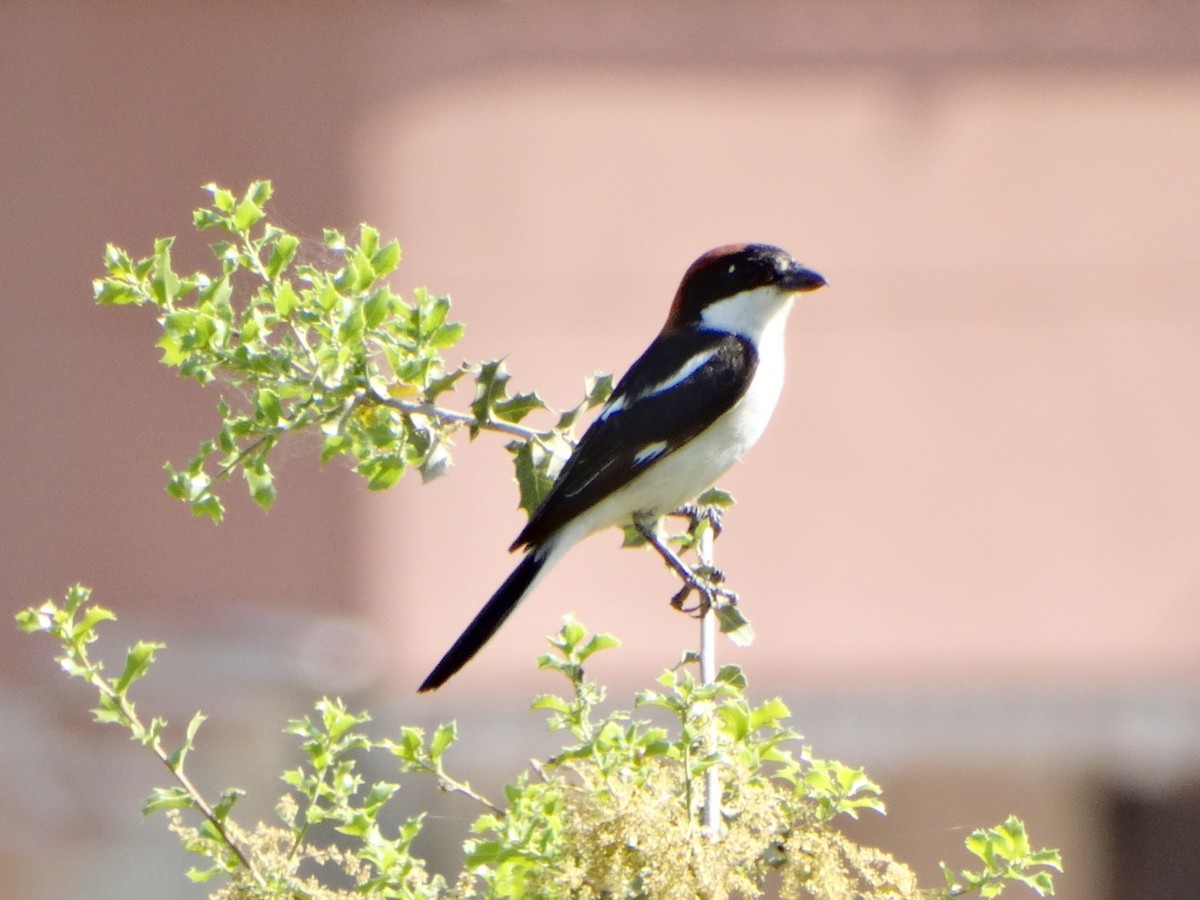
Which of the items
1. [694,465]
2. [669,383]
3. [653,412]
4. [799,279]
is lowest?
[694,465]

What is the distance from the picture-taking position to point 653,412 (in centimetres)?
339

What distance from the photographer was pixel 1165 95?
27.9 feet

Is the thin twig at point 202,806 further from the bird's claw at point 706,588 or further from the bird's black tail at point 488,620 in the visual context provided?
the bird's claw at point 706,588

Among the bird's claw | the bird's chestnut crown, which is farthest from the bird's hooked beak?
the bird's claw

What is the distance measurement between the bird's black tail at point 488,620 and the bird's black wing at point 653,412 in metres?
0.11

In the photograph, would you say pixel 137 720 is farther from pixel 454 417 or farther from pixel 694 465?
pixel 694 465

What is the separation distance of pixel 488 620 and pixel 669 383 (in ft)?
2.76

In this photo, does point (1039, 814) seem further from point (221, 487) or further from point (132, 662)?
point (132, 662)

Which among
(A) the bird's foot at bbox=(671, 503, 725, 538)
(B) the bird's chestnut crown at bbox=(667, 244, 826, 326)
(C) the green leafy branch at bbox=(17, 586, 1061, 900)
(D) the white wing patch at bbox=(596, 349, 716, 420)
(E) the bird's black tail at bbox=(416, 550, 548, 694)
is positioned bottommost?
(C) the green leafy branch at bbox=(17, 586, 1061, 900)


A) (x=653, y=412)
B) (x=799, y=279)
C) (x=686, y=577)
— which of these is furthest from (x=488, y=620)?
(x=799, y=279)

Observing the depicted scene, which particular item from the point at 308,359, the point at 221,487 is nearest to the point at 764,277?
the point at 308,359

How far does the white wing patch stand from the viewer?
11.3 ft

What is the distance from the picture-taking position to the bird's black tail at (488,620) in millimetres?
2680

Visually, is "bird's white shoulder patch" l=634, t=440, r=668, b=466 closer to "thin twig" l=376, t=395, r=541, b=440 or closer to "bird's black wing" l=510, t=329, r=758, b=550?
"bird's black wing" l=510, t=329, r=758, b=550
